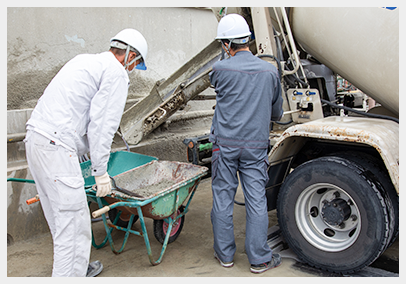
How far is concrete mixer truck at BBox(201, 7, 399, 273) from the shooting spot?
2516mm

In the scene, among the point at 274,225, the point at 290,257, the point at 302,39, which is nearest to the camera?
the point at 290,257

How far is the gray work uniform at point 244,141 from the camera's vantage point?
2768 mm

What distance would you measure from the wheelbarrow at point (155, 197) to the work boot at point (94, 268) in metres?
0.22

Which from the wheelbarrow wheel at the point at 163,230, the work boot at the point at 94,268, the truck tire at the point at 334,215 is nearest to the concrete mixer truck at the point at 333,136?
the truck tire at the point at 334,215

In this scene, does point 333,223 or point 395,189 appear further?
point 333,223

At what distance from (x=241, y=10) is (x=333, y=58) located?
3.46 feet

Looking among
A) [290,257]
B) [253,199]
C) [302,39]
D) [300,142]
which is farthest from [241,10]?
[290,257]

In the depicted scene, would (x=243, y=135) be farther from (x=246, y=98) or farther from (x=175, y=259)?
(x=175, y=259)

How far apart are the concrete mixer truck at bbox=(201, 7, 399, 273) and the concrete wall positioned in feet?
7.13

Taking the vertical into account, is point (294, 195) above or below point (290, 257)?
above

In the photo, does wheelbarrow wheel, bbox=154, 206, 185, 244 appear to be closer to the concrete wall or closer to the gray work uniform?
the gray work uniform

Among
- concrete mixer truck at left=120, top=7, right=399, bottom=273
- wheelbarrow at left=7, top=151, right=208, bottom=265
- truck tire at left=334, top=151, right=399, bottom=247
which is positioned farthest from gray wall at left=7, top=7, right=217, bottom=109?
truck tire at left=334, top=151, right=399, bottom=247

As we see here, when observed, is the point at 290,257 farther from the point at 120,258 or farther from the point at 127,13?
the point at 127,13

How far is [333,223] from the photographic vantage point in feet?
9.17
